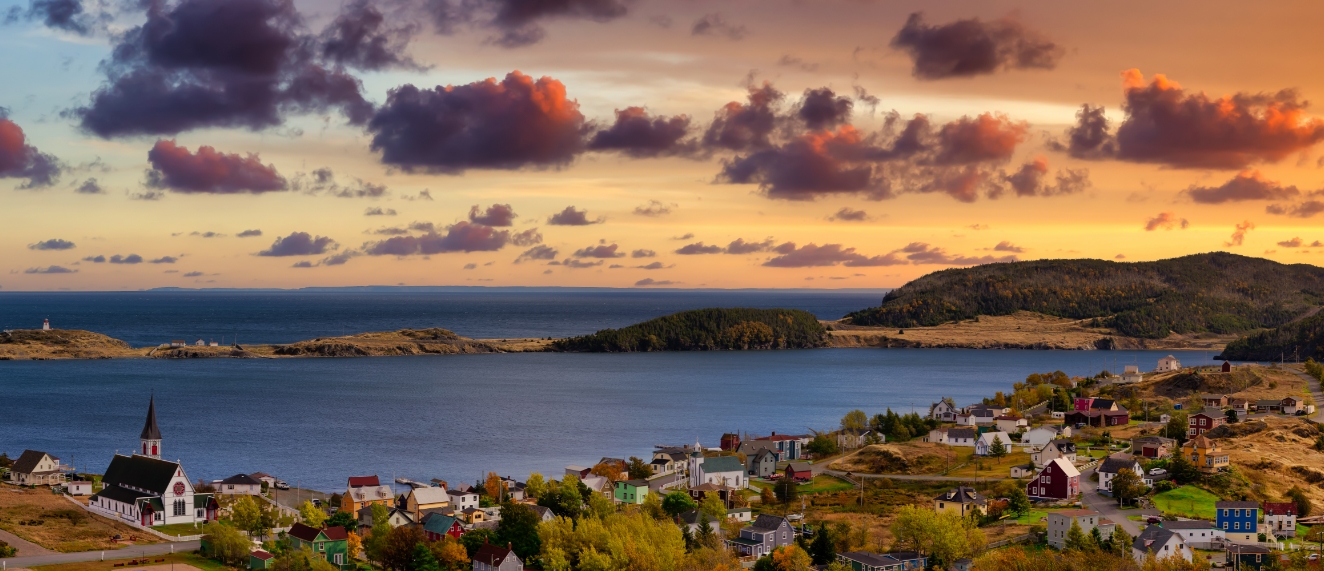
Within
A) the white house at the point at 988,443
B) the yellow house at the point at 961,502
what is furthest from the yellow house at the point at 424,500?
the white house at the point at 988,443

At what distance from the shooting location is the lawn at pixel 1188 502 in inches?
2112

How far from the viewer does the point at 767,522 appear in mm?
50094

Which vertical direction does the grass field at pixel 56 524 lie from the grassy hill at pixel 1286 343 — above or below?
below

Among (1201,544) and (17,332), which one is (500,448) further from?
(17,332)

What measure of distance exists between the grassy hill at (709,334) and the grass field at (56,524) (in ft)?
395

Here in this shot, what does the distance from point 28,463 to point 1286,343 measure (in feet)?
502

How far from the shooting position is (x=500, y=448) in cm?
7944

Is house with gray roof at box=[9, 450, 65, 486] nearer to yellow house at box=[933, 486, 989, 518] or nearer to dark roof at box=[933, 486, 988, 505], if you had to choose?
yellow house at box=[933, 486, 989, 518]

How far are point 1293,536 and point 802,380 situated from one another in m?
85.3

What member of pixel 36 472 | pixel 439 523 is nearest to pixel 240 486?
pixel 36 472

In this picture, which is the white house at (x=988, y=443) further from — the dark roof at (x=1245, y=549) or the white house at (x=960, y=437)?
the dark roof at (x=1245, y=549)

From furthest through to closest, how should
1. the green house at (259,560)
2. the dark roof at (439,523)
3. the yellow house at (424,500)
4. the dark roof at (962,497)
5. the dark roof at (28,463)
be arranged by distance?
1. the dark roof at (28,463)
2. the dark roof at (962,497)
3. the yellow house at (424,500)
4. the dark roof at (439,523)
5. the green house at (259,560)

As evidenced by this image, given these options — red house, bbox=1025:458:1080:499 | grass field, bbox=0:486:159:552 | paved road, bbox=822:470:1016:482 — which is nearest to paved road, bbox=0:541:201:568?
grass field, bbox=0:486:159:552

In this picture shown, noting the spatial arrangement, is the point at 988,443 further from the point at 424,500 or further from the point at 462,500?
the point at 424,500
